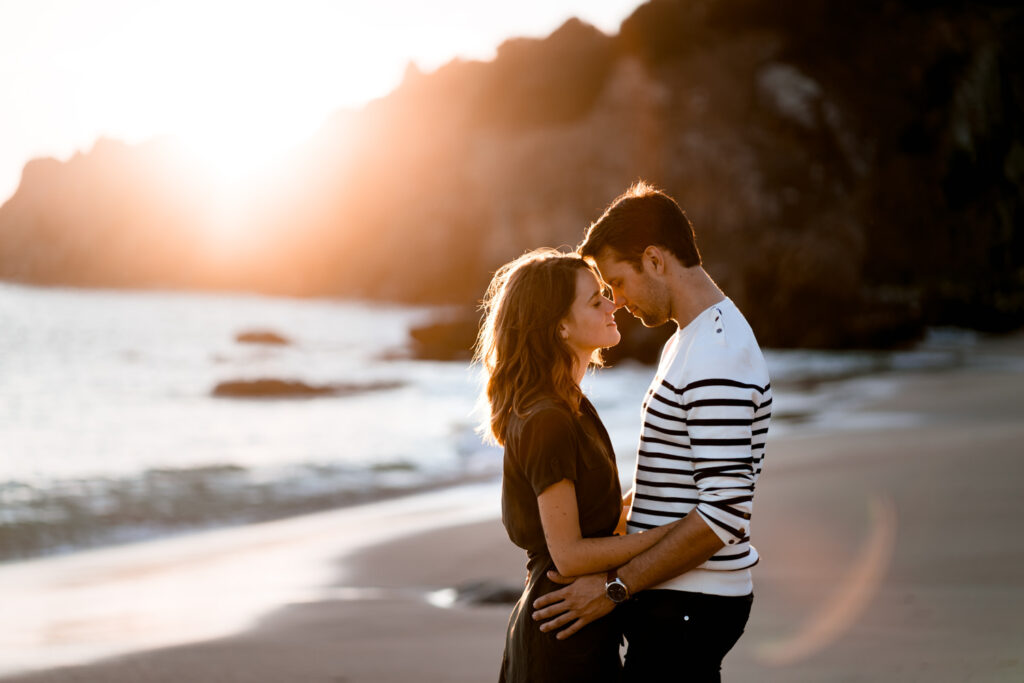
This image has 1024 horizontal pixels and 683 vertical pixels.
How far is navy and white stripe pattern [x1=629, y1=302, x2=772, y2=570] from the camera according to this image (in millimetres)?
2562

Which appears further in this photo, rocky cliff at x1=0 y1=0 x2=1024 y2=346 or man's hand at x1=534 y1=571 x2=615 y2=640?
rocky cliff at x1=0 y1=0 x2=1024 y2=346

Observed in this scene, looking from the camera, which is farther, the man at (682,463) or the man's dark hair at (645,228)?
the man's dark hair at (645,228)

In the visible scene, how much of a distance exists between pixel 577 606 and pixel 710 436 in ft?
2.10

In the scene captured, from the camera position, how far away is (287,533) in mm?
10086

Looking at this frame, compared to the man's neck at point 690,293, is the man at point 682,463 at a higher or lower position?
lower

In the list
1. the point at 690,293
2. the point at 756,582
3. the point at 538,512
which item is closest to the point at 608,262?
the point at 690,293

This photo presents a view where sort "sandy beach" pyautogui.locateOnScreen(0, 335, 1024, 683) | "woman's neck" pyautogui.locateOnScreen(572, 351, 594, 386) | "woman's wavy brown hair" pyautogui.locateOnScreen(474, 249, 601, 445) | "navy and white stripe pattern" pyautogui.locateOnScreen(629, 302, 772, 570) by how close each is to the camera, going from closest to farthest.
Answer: "navy and white stripe pattern" pyautogui.locateOnScreen(629, 302, 772, 570)
"woman's wavy brown hair" pyautogui.locateOnScreen(474, 249, 601, 445)
"woman's neck" pyautogui.locateOnScreen(572, 351, 594, 386)
"sandy beach" pyautogui.locateOnScreen(0, 335, 1024, 683)

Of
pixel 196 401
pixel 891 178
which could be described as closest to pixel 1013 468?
pixel 196 401

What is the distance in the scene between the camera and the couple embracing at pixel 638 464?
8.54ft

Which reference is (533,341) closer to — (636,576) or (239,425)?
(636,576)

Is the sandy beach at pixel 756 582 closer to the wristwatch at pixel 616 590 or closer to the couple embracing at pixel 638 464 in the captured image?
the couple embracing at pixel 638 464

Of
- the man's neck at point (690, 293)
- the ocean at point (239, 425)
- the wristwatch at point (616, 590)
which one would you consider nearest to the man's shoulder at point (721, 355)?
the man's neck at point (690, 293)

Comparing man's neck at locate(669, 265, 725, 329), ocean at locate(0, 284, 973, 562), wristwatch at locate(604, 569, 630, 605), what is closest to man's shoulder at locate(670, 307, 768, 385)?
man's neck at locate(669, 265, 725, 329)

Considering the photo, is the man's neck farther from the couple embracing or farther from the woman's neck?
the woman's neck
